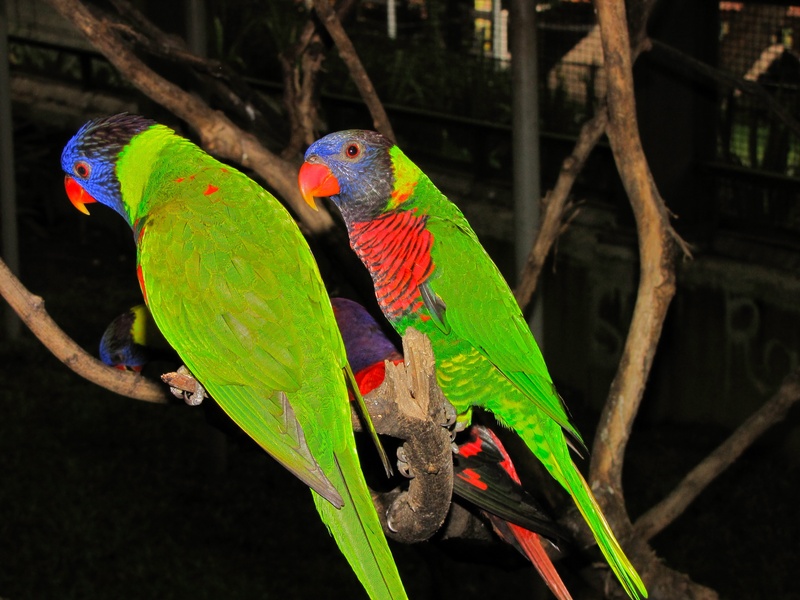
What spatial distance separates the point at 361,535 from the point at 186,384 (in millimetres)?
384

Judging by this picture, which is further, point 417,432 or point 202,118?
point 202,118

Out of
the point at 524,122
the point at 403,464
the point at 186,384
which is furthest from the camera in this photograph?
the point at 524,122

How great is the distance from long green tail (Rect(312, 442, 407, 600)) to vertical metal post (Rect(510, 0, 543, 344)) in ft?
3.44

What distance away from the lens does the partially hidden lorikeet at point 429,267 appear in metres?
1.70

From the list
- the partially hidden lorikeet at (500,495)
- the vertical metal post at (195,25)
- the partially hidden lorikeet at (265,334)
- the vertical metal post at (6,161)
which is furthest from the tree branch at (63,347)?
the vertical metal post at (6,161)

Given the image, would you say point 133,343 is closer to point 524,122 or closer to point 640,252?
point 524,122

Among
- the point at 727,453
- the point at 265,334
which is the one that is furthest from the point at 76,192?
the point at 727,453

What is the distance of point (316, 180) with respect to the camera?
170 cm

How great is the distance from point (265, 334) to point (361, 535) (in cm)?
31

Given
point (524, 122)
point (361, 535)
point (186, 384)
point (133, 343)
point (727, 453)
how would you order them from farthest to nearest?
point (133, 343), point (524, 122), point (727, 453), point (186, 384), point (361, 535)

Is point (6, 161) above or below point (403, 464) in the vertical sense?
above

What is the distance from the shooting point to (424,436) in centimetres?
142

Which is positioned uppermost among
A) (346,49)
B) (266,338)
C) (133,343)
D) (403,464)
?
(346,49)

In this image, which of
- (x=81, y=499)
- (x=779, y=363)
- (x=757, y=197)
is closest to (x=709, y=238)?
(x=757, y=197)
